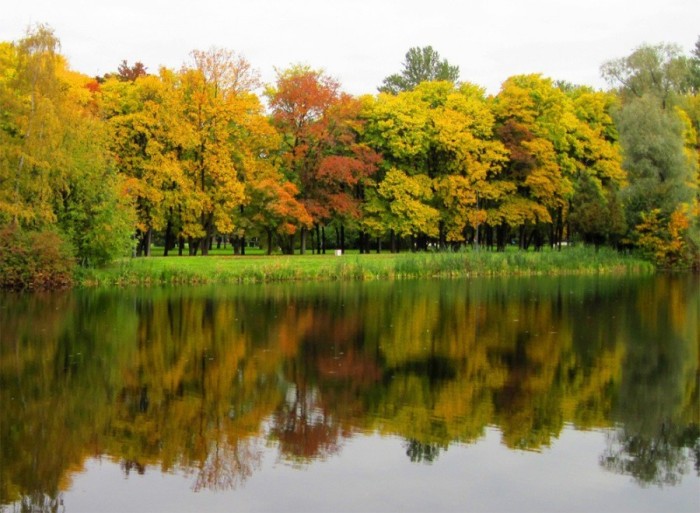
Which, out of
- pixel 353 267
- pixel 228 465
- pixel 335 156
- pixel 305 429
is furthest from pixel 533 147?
pixel 228 465

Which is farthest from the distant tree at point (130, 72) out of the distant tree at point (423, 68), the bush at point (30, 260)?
the distant tree at point (423, 68)

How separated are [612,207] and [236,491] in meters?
44.5

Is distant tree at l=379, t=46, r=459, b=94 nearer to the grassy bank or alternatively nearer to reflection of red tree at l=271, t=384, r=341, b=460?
the grassy bank

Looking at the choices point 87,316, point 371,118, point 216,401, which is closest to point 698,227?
point 371,118

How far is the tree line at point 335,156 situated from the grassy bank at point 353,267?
140 centimetres

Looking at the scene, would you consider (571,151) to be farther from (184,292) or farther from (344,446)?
(344,446)

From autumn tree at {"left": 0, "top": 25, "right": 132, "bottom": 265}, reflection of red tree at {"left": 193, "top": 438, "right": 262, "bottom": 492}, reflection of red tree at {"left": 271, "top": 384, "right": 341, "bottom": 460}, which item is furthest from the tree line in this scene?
reflection of red tree at {"left": 193, "top": 438, "right": 262, "bottom": 492}

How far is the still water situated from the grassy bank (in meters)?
12.2

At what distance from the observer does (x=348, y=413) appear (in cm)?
1320

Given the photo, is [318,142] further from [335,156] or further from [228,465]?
[228,465]

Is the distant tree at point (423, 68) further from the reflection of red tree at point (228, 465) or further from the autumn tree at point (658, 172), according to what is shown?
the reflection of red tree at point (228, 465)

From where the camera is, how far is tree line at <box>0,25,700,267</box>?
123 feet

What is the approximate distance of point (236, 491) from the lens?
9805 millimetres

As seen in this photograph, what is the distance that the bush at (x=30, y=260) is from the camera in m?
34.4
